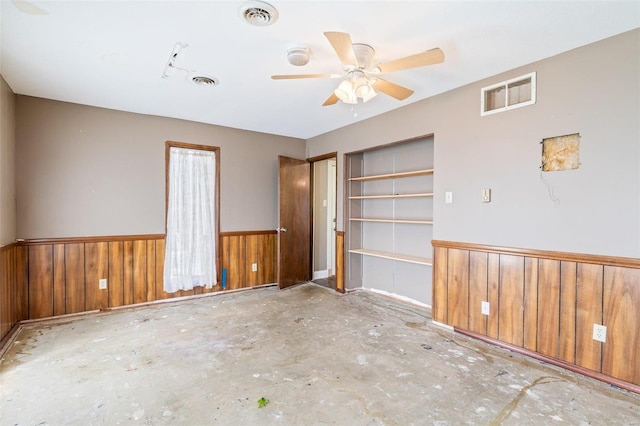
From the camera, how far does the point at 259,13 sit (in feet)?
6.26

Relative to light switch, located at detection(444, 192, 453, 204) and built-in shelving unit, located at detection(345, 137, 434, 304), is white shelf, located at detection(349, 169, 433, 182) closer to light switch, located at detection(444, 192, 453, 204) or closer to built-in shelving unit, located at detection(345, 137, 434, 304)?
built-in shelving unit, located at detection(345, 137, 434, 304)

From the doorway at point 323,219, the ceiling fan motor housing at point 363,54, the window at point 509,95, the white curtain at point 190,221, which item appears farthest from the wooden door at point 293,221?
the window at point 509,95

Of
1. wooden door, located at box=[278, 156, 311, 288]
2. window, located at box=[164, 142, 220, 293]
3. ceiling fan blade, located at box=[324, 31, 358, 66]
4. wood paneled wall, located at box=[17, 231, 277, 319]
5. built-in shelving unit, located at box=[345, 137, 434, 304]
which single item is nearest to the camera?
ceiling fan blade, located at box=[324, 31, 358, 66]

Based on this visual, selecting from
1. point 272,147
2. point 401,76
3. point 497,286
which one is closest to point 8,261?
point 272,147

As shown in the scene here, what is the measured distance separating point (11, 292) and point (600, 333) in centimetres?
507

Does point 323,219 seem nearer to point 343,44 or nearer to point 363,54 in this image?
point 363,54

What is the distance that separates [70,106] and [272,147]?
2.56 meters

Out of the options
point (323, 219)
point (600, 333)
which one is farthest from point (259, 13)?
point (323, 219)

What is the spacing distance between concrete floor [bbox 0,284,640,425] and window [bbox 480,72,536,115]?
85.4 inches

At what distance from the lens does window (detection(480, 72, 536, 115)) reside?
8.55ft

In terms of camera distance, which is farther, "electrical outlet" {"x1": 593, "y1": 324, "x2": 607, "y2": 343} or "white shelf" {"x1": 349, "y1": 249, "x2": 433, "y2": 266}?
"white shelf" {"x1": 349, "y1": 249, "x2": 433, "y2": 266}

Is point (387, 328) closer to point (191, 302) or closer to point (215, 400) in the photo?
point (215, 400)

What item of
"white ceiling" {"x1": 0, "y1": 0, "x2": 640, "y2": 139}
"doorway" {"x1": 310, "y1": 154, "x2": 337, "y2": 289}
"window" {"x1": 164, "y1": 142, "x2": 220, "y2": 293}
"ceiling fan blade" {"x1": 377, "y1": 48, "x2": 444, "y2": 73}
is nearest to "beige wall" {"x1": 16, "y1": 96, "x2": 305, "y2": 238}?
"window" {"x1": 164, "y1": 142, "x2": 220, "y2": 293}

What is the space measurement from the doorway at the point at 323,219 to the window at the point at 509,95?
2.77 m
